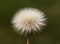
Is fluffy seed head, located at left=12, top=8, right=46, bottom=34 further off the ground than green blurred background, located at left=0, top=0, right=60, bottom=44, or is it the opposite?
green blurred background, located at left=0, top=0, right=60, bottom=44

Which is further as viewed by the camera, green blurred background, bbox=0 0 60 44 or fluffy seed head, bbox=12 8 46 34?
green blurred background, bbox=0 0 60 44

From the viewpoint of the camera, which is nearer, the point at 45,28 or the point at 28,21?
the point at 28,21

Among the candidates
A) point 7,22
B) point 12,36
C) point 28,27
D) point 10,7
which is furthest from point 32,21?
point 10,7

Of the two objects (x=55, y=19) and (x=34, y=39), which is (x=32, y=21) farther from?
(x=55, y=19)

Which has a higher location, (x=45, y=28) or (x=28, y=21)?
(x=45, y=28)

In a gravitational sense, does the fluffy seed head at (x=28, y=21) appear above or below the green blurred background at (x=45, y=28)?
below

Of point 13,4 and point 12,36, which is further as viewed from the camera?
point 13,4

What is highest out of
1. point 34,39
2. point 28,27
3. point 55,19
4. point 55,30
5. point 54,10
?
point 54,10

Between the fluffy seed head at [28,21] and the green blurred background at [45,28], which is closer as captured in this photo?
the fluffy seed head at [28,21]
